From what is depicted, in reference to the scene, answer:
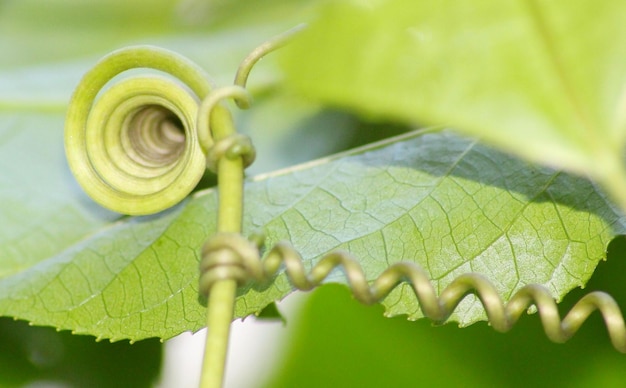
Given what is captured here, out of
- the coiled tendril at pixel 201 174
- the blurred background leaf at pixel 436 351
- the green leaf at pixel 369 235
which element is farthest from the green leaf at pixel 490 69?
the blurred background leaf at pixel 436 351

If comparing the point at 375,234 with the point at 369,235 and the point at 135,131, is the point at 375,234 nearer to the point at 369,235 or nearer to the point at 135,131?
the point at 369,235

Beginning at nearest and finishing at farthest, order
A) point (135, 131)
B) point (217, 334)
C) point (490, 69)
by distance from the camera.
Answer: point (490, 69)
point (217, 334)
point (135, 131)

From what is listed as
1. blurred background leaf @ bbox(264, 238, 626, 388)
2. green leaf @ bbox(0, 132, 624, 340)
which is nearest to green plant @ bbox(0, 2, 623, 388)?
green leaf @ bbox(0, 132, 624, 340)

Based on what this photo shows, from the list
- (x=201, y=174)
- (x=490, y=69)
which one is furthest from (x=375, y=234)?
(x=490, y=69)

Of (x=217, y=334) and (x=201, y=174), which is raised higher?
(x=201, y=174)

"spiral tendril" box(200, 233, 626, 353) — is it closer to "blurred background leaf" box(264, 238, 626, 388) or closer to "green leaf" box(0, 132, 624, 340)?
"green leaf" box(0, 132, 624, 340)
